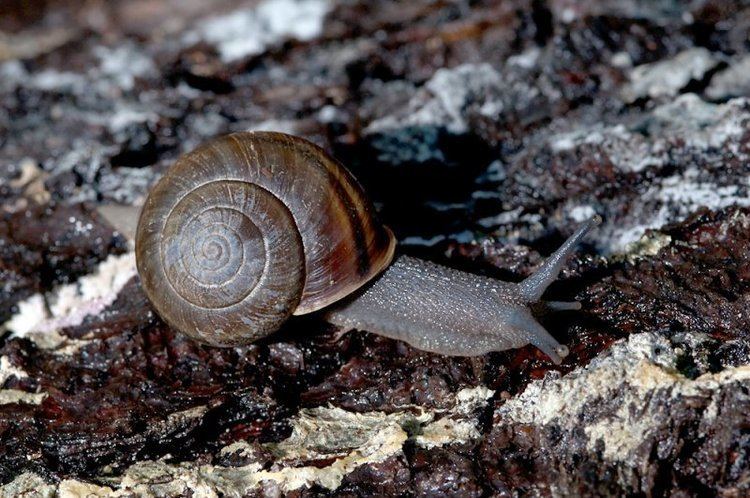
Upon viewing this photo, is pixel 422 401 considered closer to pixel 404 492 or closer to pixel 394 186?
pixel 404 492

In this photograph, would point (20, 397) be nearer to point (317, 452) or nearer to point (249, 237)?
point (249, 237)

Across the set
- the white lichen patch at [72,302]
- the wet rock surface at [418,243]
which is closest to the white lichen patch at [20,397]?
the wet rock surface at [418,243]

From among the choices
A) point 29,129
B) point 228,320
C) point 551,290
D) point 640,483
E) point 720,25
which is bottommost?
point 640,483

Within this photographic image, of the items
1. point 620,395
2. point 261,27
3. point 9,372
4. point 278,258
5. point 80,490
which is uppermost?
point 261,27

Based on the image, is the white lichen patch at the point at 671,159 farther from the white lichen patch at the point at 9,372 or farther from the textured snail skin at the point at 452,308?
the white lichen patch at the point at 9,372

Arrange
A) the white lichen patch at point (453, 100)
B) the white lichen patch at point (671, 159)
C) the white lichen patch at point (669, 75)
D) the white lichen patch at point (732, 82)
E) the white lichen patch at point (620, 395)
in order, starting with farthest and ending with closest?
the white lichen patch at point (453, 100), the white lichen patch at point (669, 75), the white lichen patch at point (732, 82), the white lichen patch at point (671, 159), the white lichen patch at point (620, 395)

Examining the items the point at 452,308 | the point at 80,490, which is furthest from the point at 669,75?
the point at 80,490

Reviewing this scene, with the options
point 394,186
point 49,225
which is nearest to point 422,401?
point 394,186
